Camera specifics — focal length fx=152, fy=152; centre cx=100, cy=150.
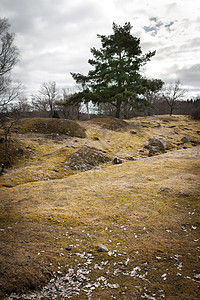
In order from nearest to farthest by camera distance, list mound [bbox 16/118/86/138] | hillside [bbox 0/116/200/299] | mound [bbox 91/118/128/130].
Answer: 1. hillside [bbox 0/116/200/299]
2. mound [bbox 16/118/86/138]
3. mound [bbox 91/118/128/130]

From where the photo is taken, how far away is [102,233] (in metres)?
3.10

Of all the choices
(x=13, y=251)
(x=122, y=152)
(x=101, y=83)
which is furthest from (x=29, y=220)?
(x=101, y=83)

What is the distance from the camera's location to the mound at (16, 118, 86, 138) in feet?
39.6

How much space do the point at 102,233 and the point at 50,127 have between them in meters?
10.8

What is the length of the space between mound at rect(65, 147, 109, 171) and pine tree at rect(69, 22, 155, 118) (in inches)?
411

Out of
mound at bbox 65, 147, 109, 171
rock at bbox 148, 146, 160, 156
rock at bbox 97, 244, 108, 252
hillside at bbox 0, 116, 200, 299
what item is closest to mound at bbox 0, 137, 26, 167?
hillside at bbox 0, 116, 200, 299

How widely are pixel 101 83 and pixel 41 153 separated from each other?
14.4m

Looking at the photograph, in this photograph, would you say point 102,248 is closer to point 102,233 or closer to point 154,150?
point 102,233

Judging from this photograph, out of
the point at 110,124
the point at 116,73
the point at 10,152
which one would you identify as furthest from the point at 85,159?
the point at 116,73

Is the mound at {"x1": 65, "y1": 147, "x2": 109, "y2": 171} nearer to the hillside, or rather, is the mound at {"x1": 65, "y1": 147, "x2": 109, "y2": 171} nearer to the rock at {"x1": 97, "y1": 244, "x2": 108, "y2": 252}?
the hillside

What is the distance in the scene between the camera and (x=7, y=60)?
1689 cm

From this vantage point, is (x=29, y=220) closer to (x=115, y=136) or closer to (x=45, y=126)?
(x=45, y=126)

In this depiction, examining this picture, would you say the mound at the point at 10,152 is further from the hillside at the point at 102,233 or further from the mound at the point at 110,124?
the mound at the point at 110,124

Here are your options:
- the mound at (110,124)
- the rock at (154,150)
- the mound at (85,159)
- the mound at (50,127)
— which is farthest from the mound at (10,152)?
the mound at (110,124)
